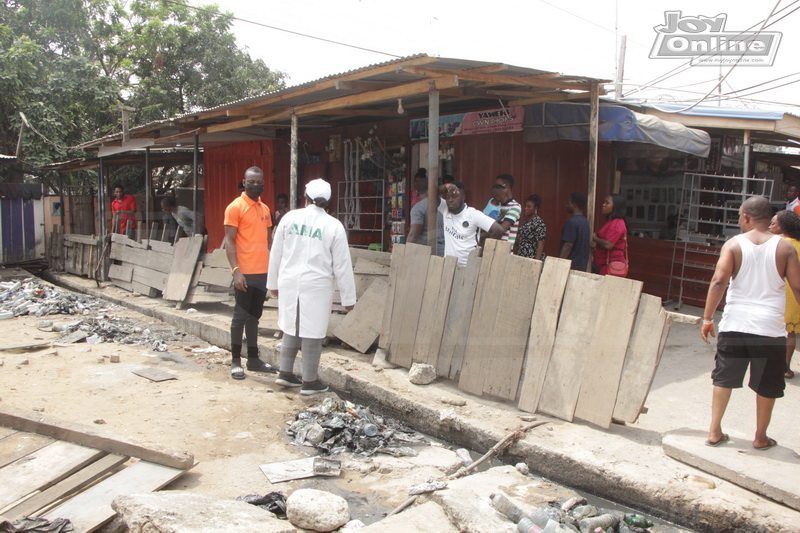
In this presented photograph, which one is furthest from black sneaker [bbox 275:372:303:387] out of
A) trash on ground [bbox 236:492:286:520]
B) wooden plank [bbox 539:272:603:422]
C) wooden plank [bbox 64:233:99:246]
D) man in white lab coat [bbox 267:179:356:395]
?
wooden plank [bbox 64:233:99:246]

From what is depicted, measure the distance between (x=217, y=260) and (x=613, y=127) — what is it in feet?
19.0

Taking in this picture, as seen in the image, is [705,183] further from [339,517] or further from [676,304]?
[339,517]

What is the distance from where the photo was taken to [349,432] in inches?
179

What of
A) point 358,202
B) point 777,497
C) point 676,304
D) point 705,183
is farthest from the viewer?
point 358,202

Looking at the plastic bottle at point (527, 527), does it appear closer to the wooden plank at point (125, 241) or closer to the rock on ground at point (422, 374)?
the rock on ground at point (422, 374)

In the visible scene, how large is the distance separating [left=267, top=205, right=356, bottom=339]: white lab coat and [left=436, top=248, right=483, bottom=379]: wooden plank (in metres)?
0.91

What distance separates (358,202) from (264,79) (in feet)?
35.9

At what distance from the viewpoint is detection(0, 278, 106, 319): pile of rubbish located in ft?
31.9

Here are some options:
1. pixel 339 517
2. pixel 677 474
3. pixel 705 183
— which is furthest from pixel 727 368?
pixel 705 183

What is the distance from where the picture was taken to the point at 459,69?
19.1 ft

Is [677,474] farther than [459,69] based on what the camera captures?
No

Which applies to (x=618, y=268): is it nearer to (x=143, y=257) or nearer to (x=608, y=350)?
(x=608, y=350)

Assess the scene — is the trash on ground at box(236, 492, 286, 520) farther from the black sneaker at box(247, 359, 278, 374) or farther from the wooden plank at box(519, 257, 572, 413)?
the black sneaker at box(247, 359, 278, 374)

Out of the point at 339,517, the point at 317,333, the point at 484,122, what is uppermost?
the point at 484,122
